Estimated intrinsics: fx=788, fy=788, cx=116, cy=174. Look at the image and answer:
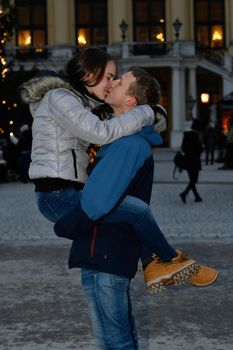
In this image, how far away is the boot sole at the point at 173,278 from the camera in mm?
3307

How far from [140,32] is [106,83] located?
49.1m

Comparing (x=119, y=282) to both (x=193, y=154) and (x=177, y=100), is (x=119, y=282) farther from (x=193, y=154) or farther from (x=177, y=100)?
(x=177, y=100)

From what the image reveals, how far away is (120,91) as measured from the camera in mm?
3373

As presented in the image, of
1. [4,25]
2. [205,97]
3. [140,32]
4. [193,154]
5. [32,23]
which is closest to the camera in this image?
[193,154]

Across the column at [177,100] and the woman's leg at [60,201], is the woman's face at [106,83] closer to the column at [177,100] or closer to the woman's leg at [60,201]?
the woman's leg at [60,201]

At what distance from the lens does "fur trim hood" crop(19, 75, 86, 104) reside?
3.45 m

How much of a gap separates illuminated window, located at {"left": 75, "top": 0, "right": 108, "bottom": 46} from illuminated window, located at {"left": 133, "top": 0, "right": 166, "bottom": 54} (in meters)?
2.20

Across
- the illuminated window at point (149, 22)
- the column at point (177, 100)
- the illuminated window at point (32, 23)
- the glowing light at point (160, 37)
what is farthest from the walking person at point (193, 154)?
the illuminated window at point (32, 23)

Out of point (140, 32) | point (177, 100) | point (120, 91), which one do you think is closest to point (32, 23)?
point (140, 32)

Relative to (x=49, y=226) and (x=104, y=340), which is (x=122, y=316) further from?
(x=49, y=226)

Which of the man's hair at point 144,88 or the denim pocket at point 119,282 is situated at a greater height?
the man's hair at point 144,88

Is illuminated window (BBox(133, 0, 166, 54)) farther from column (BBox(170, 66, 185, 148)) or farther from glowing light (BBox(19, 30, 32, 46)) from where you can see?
glowing light (BBox(19, 30, 32, 46))

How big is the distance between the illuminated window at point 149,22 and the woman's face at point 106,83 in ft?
160

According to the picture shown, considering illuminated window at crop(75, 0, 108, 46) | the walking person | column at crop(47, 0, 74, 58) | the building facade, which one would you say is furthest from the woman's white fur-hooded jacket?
illuminated window at crop(75, 0, 108, 46)
